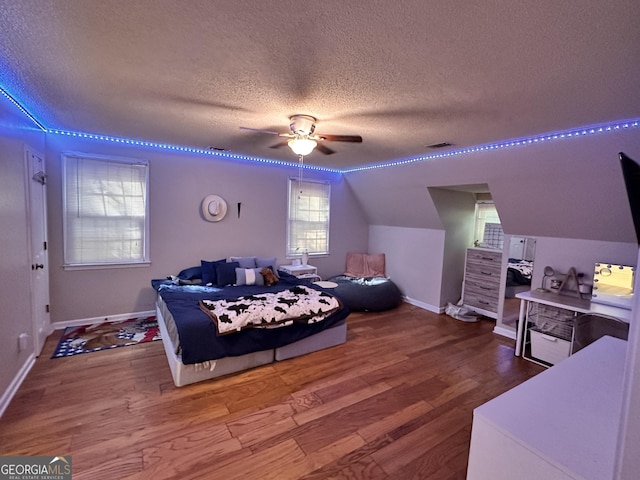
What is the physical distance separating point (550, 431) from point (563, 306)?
9.62 ft

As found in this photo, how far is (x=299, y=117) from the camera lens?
270 centimetres

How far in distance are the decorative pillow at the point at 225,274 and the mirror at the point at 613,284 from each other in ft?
14.8

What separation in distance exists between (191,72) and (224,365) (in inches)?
99.5

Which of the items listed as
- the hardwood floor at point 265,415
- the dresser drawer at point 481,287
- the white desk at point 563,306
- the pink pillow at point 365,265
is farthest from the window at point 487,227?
the hardwood floor at point 265,415

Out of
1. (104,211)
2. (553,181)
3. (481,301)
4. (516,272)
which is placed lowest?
(481,301)

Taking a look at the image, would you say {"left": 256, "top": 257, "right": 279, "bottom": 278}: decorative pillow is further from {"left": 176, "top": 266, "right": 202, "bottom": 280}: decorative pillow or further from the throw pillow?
{"left": 176, "top": 266, "right": 202, "bottom": 280}: decorative pillow

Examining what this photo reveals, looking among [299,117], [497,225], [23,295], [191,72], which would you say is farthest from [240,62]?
[497,225]

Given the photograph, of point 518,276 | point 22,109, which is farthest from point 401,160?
point 22,109

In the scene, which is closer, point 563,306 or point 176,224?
point 563,306

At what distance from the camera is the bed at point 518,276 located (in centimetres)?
405

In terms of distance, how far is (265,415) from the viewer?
235 cm

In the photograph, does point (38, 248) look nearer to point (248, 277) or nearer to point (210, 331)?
point (210, 331)

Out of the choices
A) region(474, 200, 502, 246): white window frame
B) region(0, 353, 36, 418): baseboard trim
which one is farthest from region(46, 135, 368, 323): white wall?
region(474, 200, 502, 246): white window frame

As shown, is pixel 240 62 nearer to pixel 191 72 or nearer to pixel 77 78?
pixel 191 72
